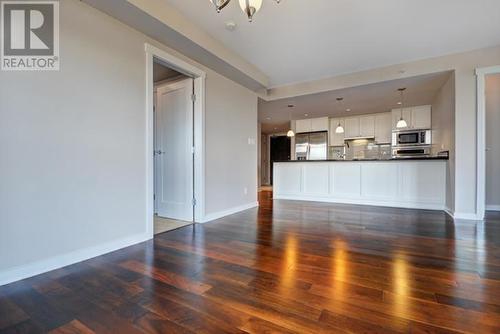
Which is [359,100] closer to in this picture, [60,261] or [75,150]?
[75,150]

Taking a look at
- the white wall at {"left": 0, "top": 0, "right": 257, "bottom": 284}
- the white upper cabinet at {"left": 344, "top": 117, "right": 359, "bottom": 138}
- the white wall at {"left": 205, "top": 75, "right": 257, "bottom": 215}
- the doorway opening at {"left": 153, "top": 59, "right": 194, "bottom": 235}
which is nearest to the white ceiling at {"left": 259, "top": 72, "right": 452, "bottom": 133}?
the white upper cabinet at {"left": 344, "top": 117, "right": 359, "bottom": 138}

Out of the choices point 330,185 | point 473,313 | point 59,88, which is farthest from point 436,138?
point 59,88

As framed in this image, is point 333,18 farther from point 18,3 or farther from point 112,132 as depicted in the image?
point 18,3

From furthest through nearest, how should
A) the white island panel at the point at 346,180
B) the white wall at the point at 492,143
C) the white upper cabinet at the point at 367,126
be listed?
the white upper cabinet at the point at 367,126 → the white island panel at the point at 346,180 → the white wall at the point at 492,143

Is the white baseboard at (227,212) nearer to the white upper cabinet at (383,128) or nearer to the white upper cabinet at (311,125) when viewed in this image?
the white upper cabinet at (311,125)

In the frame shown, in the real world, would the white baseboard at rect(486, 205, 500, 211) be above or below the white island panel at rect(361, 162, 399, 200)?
below

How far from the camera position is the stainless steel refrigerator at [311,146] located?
7801mm

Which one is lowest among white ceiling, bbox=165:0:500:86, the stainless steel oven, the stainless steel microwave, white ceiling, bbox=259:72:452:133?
the stainless steel oven

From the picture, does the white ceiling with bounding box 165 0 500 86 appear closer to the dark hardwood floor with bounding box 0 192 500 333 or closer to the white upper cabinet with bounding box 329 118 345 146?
the dark hardwood floor with bounding box 0 192 500 333

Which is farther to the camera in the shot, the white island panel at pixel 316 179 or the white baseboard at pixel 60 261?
the white island panel at pixel 316 179

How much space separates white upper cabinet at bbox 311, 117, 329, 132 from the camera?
7.73m

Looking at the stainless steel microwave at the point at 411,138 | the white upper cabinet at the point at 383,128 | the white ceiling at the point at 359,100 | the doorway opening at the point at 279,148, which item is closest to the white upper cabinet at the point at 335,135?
the white ceiling at the point at 359,100

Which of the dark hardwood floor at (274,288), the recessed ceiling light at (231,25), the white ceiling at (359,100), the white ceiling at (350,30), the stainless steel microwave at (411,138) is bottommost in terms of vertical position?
the dark hardwood floor at (274,288)

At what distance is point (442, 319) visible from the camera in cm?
130
